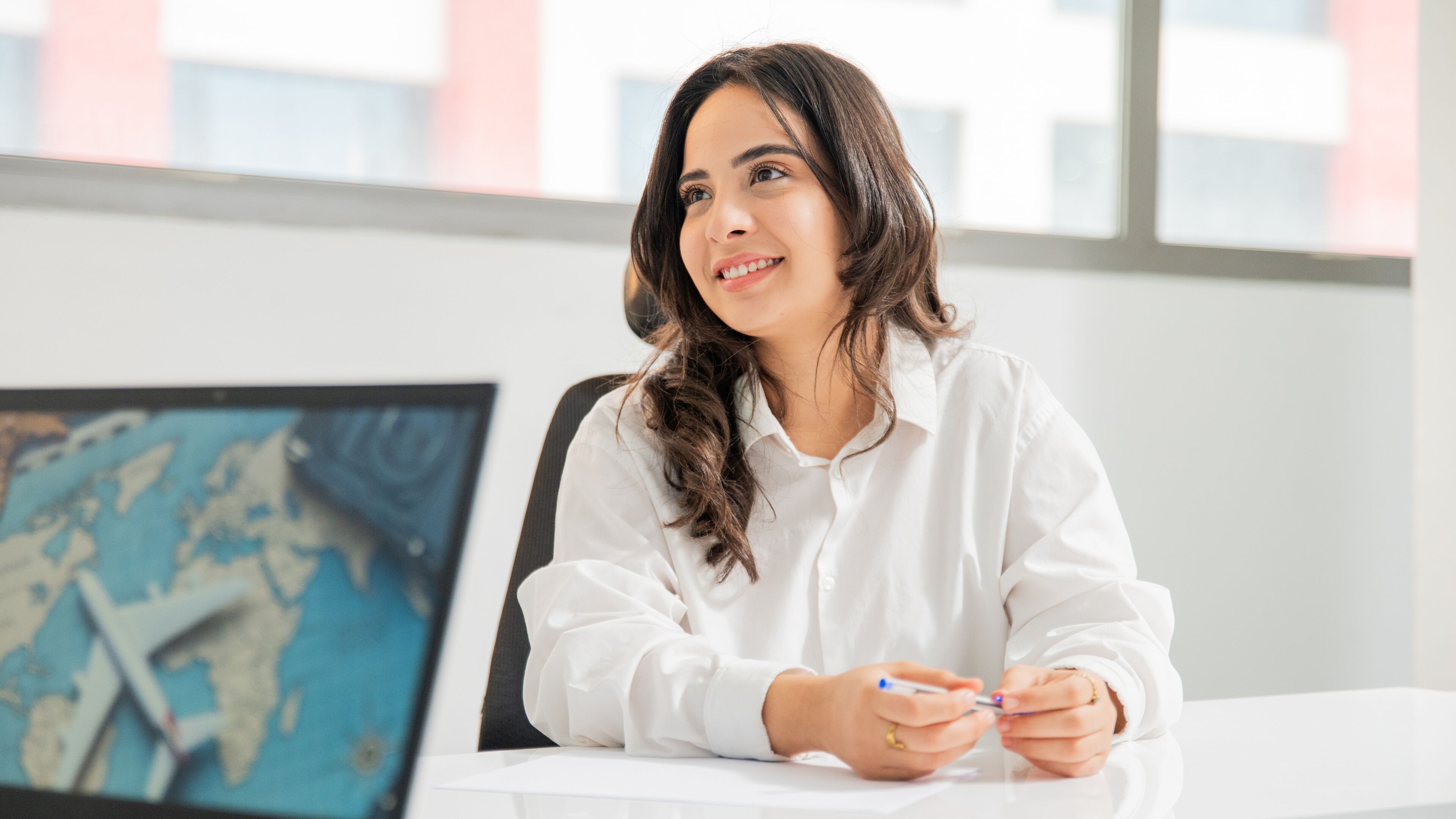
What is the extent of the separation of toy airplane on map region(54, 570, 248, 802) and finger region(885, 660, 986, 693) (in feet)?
1.74

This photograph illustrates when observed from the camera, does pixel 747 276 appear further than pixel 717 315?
No

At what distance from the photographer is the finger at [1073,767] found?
0.82m

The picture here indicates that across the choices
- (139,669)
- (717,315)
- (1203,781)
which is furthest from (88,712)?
(717,315)

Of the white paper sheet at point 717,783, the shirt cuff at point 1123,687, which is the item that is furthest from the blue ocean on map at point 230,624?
the shirt cuff at point 1123,687

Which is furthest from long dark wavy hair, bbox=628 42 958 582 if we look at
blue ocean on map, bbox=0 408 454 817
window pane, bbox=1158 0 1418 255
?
window pane, bbox=1158 0 1418 255

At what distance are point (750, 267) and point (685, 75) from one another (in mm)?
1075

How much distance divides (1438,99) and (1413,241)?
401 millimetres

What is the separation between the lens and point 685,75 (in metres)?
2.18

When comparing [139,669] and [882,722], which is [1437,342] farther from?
[139,669]

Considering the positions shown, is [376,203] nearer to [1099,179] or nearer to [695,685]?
[695,685]

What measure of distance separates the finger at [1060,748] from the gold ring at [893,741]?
0.35ft

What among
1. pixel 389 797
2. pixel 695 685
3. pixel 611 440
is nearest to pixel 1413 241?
pixel 611 440

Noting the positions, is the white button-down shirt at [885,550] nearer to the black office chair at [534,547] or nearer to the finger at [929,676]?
the black office chair at [534,547]

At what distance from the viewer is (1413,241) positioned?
103 inches
